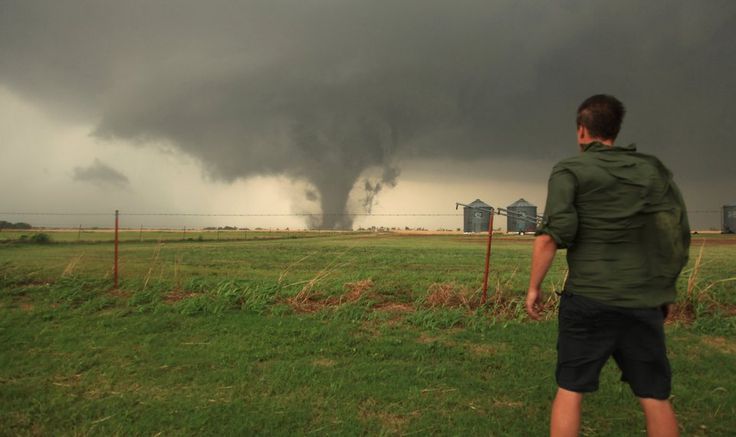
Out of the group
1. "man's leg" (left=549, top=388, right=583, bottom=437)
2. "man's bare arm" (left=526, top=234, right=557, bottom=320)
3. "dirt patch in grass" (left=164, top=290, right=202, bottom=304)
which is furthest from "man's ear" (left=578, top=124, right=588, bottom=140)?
"dirt patch in grass" (left=164, top=290, right=202, bottom=304)

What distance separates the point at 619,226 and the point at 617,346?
62 cm

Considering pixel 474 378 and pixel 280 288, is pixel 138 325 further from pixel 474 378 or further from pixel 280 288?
pixel 474 378

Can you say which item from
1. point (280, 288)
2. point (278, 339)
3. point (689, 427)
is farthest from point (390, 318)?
point (689, 427)

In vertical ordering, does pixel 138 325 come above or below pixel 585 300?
below

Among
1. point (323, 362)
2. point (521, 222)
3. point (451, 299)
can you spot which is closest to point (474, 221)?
point (521, 222)

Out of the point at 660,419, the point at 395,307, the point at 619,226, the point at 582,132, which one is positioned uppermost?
the point at 582,132

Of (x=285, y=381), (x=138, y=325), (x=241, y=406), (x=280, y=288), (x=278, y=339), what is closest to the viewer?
(x=241, y=406)

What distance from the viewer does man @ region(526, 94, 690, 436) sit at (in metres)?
2.32

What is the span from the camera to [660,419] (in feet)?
7.73

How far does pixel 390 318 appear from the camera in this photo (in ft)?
23.1

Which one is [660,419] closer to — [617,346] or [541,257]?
[617,346]

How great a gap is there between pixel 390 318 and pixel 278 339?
6.17ft

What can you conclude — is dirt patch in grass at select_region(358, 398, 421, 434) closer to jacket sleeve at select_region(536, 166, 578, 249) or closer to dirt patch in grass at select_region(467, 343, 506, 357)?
dirt patch in grass at select_region(467, 343, 506, 357)

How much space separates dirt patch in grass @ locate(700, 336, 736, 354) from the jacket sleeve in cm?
512
